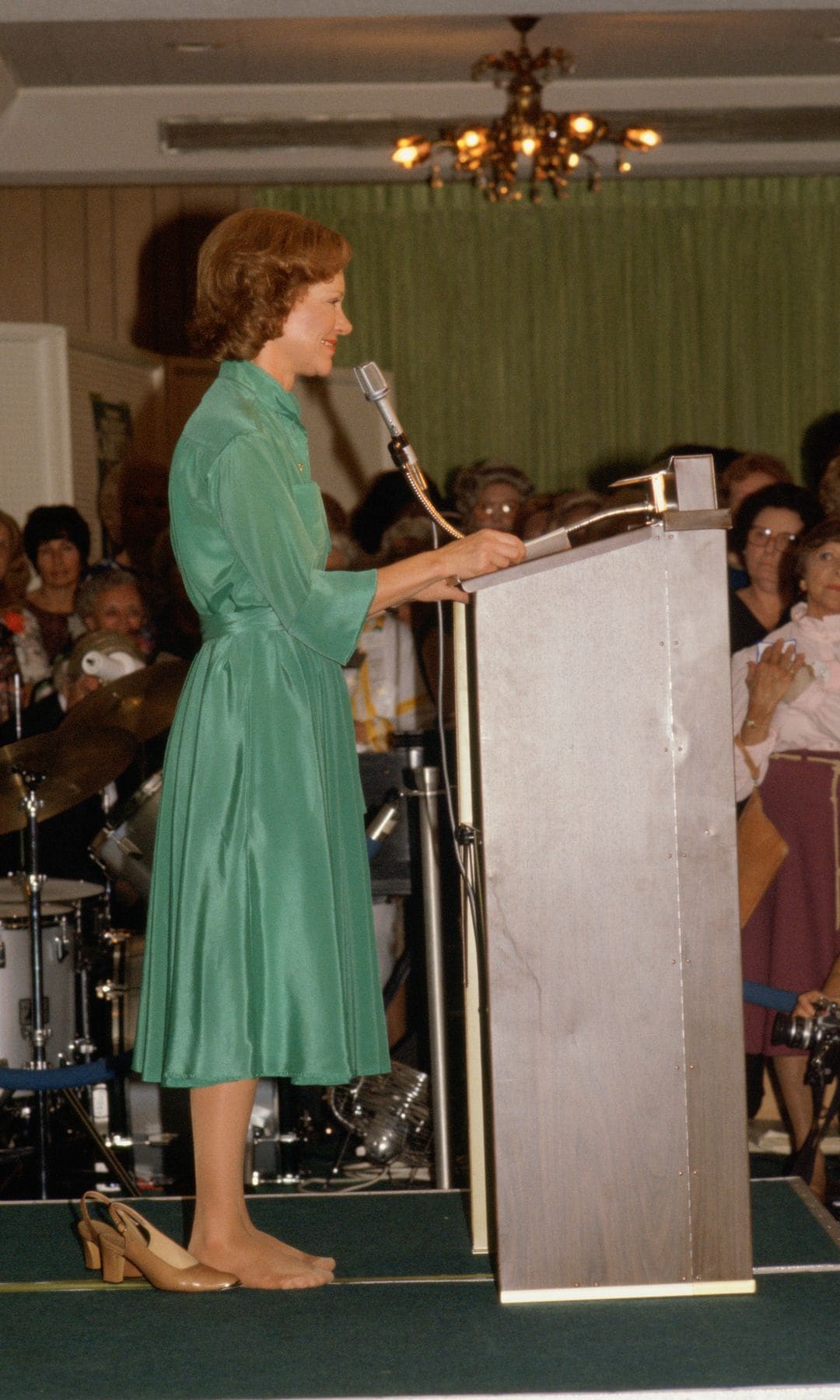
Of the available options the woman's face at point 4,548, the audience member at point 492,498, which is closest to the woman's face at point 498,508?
the audience member at point 492,498

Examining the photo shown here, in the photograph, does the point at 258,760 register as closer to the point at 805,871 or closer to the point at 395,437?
the point at 395,437

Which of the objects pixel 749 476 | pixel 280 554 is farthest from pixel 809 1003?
pixel 749 476

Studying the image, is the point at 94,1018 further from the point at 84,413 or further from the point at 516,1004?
the point at 84,413

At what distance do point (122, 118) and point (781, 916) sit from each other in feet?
17.8

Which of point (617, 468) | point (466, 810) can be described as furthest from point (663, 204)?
point (466, 810)

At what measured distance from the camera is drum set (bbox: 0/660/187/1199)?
3346 millimetres

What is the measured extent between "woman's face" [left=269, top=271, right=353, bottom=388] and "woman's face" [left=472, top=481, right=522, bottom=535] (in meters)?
2.47

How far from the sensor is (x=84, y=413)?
7324mm

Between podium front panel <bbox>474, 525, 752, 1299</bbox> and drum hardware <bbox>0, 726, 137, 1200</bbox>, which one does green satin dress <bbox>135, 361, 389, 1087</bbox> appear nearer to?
podium front panel <bbox>474, 525, 752, 1299</bbox>

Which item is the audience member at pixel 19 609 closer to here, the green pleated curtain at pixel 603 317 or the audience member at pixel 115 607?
the audience member at pixel 115 607

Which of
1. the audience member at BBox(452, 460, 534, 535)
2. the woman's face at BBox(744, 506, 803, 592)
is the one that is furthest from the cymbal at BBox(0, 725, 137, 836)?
the woman's face at BBox(744, 506, 803, 592)

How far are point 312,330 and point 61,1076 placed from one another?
184cm

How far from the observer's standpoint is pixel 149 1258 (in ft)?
6.92

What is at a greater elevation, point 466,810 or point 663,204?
point 663,204
